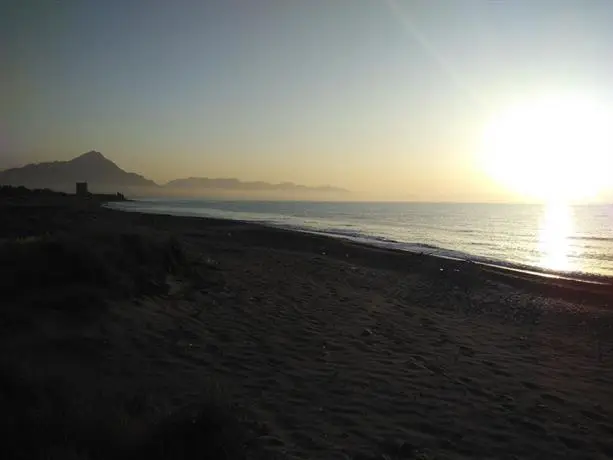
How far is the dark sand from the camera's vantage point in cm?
527

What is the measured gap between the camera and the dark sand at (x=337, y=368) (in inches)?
207

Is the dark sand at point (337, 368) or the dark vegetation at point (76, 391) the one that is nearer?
the dark vegetation at point (76, 391)

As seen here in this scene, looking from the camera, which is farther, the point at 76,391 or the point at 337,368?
the point at 337,368

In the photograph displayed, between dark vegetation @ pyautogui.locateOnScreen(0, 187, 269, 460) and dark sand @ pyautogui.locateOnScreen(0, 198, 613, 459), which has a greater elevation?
dark vegetation @ pyautogui.locateOnScreen(0, 187, 269, 460)

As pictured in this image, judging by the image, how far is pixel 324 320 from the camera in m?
10.4

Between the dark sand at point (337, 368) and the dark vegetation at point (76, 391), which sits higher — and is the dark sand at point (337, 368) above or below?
below

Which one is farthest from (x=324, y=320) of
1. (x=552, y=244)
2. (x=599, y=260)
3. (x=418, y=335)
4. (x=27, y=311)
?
(x=552, y=244)

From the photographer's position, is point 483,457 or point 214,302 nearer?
point 483,457

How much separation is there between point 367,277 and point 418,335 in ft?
24.7

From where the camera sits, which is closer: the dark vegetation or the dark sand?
the dark vegetation

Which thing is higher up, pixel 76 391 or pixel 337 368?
pixel 76 391

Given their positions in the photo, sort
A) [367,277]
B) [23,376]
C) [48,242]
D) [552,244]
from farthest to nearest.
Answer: [552,244] → [367,277] → [48,242] → [23,376]

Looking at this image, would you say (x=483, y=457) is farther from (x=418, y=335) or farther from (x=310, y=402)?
(x=418, y=335)

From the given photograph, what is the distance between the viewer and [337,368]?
7445mm
